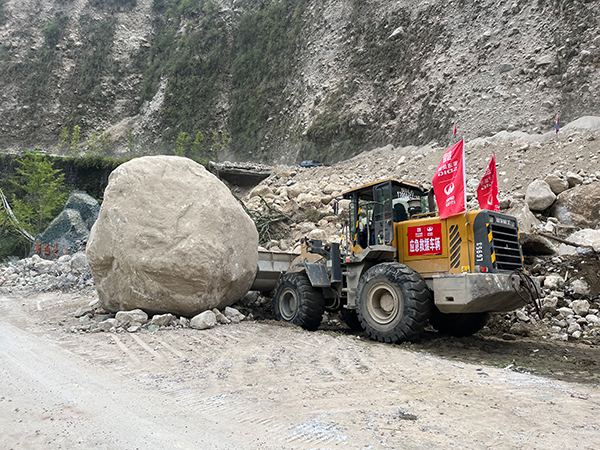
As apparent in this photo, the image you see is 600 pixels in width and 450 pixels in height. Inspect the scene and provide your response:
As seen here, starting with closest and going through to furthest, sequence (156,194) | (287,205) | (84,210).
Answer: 1. (156,194)
2. (287,205)
3. (84,210)

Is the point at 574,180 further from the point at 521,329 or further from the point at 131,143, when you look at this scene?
the point at 131,143

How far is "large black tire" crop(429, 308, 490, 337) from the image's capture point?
7.13 metres

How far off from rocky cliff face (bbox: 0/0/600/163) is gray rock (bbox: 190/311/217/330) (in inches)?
609

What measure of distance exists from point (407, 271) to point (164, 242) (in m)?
3.56

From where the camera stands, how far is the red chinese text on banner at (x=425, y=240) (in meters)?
6.35

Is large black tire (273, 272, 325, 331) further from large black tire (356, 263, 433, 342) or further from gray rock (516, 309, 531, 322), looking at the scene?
gray rock (516, 309, 531, 322)

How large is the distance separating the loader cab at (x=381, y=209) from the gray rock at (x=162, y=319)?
123 inches

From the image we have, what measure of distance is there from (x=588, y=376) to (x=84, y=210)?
58.0 ft

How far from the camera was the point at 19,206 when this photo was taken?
25.9 meters

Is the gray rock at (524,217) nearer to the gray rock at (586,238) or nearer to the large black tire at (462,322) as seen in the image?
the gray rock at (586,238)

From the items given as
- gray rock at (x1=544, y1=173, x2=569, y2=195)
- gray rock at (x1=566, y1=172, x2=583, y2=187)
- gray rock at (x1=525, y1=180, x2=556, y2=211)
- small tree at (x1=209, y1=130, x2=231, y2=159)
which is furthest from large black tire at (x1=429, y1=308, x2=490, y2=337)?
small tree at (x1=209, y1=130, x2=231, y2=159)

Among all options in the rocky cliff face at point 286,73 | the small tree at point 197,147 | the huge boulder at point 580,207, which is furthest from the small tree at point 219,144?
the huge boulder at point 580,207

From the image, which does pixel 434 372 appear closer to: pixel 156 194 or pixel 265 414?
pixel 265 414

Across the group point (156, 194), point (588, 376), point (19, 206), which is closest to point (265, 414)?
point (588, 376)
